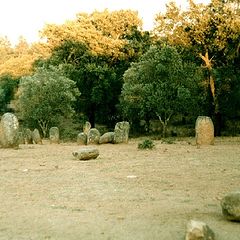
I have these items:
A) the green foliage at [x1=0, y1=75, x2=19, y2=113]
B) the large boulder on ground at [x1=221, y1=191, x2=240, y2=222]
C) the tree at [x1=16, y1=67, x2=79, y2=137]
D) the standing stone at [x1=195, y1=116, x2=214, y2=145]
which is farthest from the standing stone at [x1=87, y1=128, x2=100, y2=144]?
the green foliage at [x1=0, y1=75, x2=19, y2=113]

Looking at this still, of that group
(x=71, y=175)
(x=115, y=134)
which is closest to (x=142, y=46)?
(x=115, y=134)

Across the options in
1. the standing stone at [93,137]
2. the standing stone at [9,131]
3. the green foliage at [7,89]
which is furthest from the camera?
the green foliage at [7,89]

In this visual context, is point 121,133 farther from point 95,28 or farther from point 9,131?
point 95,28

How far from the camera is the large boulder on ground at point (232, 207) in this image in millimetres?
7734

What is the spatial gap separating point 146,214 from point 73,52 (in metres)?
37.1

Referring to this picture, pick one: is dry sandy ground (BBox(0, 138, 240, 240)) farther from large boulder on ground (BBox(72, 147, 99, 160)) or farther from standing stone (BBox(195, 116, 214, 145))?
standing stone (BBox(195, 116, 214, 145))

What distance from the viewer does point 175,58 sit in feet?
109

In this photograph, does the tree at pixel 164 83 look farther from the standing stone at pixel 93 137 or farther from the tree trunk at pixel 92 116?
→ the tree trunk at pixel 92 116

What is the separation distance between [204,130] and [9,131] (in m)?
10.3

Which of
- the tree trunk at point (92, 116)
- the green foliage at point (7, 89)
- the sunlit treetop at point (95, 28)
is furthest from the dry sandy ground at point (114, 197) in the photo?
the green foliage at point (7, 89)

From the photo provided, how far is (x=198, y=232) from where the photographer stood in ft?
21.5

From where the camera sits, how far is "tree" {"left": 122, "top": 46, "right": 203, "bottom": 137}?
3198 centimetres

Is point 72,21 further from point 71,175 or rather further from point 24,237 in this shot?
point 24,237

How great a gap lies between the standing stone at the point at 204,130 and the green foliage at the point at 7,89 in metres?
34.7
